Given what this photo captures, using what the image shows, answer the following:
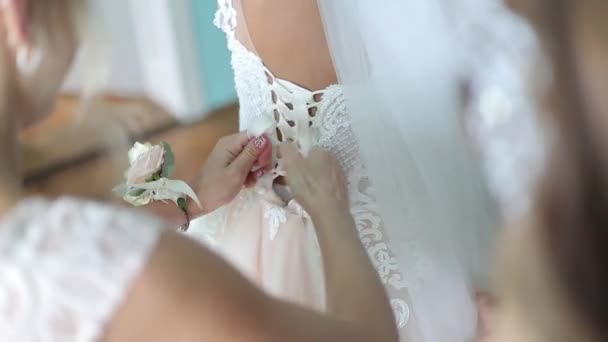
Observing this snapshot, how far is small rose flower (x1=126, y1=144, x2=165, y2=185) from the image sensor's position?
0.81m

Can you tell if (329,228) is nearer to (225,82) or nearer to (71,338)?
(71,338)

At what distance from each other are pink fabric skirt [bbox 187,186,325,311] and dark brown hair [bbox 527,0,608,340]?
398mm

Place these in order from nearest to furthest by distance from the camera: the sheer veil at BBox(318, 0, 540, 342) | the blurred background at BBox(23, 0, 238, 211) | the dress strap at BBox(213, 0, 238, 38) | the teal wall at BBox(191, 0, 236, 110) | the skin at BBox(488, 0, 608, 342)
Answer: the skin at BBox(488, 0, 608, 342) < the sheer veil at BBox(318, 0, 540, 342) < the dress strap at BBox(213, 0, 238, 38) < the blurred background at BBox(23, 0, 238, 211) < the teal wall at BBox(191, 0, 236, 110)

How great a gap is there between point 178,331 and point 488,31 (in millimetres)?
372

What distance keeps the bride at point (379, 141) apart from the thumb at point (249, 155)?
15mm

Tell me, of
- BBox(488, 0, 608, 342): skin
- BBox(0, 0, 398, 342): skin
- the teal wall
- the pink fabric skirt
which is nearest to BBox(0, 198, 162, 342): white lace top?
BBox(0, 0, 398, 342): skin

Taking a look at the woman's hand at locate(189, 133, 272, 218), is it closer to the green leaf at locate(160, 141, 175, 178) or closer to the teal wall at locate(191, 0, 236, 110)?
the green leaf at locate(160, 141, 175, 178)

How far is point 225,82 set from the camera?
1.52 m

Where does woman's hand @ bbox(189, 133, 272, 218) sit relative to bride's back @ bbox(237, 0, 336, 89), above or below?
below

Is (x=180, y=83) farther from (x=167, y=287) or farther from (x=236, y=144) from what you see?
(x=167, y=287)

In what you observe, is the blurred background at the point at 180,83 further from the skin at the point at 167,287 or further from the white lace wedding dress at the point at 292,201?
the skin at the point at 167,287

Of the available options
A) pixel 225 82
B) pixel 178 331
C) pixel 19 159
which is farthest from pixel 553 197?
pixel 225 82

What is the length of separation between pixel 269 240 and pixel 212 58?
708mm

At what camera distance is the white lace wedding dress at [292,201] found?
2.68 feet
